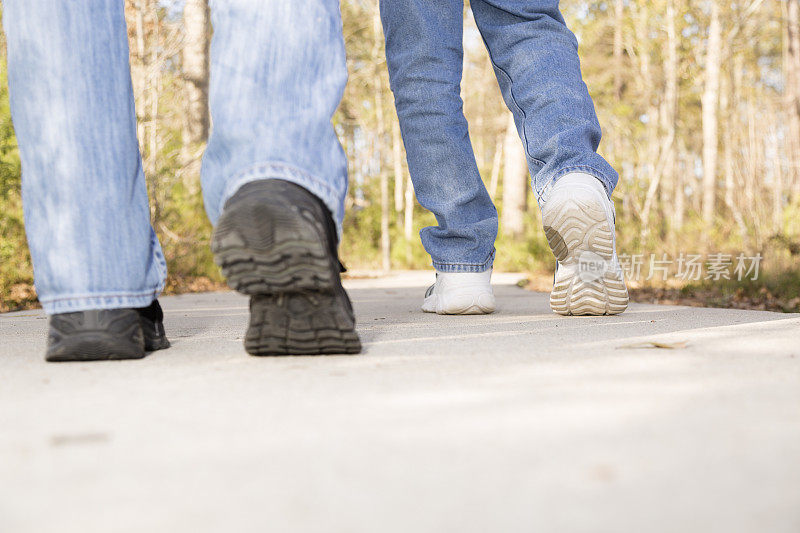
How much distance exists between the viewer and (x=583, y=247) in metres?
2.05

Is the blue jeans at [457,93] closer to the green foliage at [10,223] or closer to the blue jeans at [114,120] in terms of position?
the blue jeans at [114,120]

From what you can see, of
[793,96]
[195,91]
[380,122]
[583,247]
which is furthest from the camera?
[380,122]

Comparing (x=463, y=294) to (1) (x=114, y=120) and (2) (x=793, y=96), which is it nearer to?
(1) (x=114, y=120)

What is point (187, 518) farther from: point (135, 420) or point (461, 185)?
point (461, 185)

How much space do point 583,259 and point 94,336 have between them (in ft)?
4.20

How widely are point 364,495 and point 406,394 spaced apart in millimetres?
374

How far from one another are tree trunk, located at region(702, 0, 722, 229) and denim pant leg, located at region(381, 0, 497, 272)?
29.4ft

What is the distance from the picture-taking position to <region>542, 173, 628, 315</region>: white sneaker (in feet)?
6.53

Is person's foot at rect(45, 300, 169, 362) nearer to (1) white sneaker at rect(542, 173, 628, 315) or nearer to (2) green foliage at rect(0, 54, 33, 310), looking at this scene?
(1) white sneaker at rect(542, 173, 628, 315)

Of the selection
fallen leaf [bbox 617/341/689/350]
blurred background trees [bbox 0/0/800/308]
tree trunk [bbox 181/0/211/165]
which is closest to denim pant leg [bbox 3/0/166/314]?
fallen leaf [bbox 617/341/689/350]

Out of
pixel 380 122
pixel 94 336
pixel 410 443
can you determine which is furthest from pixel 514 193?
pixel 410 443

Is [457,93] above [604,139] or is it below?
below

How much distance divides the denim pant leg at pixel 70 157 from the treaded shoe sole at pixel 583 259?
1104mm

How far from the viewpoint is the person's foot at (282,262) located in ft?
4.01
